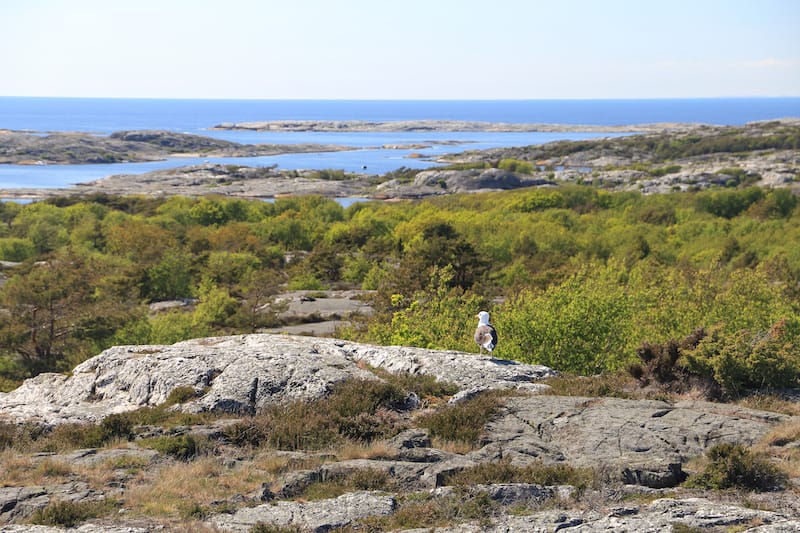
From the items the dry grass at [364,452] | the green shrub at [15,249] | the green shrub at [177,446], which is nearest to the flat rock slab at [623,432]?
the dry grass at [364,452]

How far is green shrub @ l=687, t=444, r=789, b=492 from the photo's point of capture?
33.8 feet

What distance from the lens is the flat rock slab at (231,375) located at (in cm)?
1516

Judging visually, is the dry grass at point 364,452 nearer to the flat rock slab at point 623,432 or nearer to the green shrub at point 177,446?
the flat rock slab at point 623,432

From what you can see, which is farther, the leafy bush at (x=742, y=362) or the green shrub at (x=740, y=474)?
→ the leafy bush at (x=742, y=362)

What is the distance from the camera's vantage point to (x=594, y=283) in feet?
88.7

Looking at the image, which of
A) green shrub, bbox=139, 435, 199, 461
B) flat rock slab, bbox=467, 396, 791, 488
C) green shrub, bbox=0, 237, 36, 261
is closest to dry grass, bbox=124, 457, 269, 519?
green shrub, bbox=139, 435, 199, 461

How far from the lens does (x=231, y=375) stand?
51.5ft

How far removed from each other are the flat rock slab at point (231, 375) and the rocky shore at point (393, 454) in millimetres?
42

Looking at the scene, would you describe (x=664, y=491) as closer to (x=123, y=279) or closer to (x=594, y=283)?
(x=594, y=283)

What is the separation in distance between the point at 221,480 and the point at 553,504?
461 cm

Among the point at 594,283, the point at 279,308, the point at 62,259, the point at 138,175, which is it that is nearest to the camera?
the point at 594,283

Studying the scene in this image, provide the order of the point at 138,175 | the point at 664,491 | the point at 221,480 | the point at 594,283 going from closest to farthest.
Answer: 1. the point at 664,491
2. the point at 221,480
3. the point at 594,283
4. the point at 138,175

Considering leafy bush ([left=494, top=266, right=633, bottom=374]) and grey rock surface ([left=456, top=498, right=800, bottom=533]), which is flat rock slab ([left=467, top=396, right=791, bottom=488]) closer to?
grey rock surface ([left=456, top=498, right=800, bottom=533])

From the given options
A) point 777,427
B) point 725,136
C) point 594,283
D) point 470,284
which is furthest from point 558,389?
point 725,136
